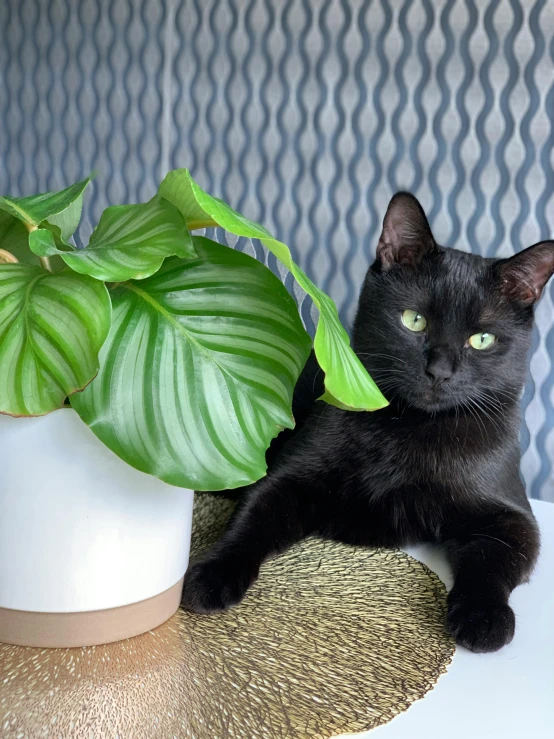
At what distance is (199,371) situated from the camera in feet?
1.69

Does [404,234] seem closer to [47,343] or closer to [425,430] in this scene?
[425,430]

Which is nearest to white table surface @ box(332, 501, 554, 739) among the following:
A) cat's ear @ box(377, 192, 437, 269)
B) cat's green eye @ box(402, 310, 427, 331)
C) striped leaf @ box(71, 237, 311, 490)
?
striped leaf @ box(71, 237, 311, 490)

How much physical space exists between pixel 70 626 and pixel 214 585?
6.2 inches

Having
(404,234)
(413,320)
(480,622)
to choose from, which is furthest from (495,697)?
(404,234)

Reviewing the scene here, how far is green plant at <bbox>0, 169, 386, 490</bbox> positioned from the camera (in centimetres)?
48

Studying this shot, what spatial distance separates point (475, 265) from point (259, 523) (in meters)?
0.41

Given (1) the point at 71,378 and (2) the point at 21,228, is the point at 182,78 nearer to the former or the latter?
(2) the point at 21,228

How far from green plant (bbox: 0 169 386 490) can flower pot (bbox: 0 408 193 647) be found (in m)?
0.05

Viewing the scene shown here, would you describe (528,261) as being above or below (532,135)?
below

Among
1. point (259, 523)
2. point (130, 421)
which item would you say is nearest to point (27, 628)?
point (130, 421)

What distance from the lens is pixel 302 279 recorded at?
50 cm

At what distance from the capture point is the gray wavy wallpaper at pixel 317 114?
1.17m

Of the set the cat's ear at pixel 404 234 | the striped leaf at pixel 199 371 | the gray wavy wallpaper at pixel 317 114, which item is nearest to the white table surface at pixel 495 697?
the striped leaf at pixel 199 371

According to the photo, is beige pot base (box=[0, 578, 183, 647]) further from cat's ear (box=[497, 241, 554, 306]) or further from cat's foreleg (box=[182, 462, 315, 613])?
cat's ear (box=[497, 241, 554, 306])
